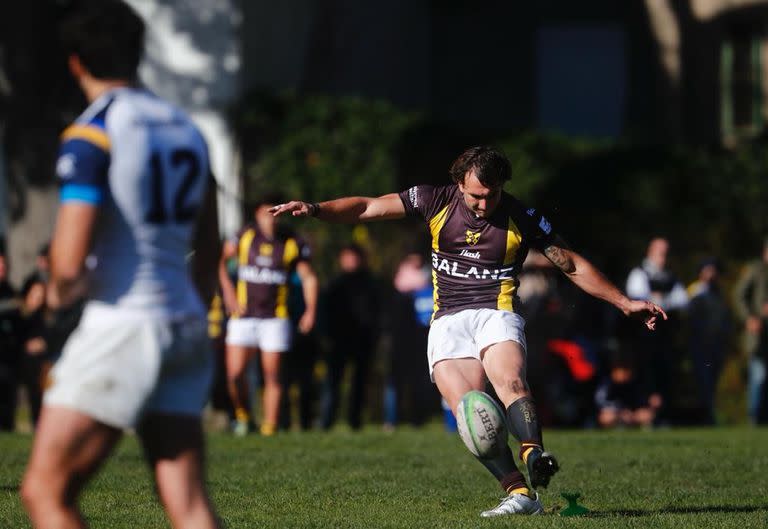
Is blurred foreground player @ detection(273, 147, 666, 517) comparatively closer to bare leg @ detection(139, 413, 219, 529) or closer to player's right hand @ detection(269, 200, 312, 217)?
player's right hand @ detection(269, 200, 312, 217)

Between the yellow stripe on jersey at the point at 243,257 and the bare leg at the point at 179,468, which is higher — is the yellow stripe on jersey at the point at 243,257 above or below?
below

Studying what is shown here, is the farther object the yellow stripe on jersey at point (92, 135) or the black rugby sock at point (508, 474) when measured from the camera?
the black rugby sock at point (508, 474)

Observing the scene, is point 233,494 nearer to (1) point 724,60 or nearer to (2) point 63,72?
(2) point 63,72

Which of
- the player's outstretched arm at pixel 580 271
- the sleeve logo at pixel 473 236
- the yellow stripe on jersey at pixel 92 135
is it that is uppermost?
the yellow stripe on jersey at pixel 92 135

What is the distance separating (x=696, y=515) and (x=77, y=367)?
4342mm

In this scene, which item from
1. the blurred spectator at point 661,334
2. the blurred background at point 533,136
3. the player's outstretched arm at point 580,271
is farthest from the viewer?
the blurred background at point 533,136

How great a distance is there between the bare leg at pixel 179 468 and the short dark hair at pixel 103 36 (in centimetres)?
109

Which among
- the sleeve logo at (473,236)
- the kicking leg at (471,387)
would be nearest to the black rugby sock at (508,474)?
the kicking leg at (471,387)

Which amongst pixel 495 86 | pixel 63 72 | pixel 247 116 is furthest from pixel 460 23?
pixel 63 72

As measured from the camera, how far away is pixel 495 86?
28062mm

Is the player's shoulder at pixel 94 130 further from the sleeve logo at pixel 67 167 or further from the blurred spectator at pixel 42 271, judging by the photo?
the blurred spectator at pixel 42 271

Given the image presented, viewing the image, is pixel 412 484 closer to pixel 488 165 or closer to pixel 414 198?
pixel 414 198

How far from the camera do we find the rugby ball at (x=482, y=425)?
761 cm

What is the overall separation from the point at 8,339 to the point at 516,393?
8.67 metres
